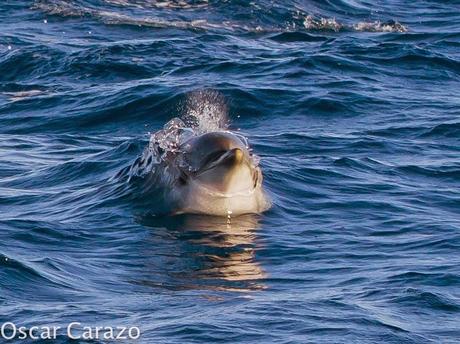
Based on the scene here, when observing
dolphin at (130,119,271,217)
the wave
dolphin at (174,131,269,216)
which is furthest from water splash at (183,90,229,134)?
the wave

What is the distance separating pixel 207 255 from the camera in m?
14.6

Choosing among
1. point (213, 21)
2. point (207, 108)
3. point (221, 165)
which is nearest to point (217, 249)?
point (221, 165)

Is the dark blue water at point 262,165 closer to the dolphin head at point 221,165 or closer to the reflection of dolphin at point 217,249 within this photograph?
the reflection of dolphin at point 217,249

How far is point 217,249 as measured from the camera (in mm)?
14914

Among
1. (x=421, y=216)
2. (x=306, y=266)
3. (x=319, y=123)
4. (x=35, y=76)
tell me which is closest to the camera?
(x=306, y=266)

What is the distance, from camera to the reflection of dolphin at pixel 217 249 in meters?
13.5

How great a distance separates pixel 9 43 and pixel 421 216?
1386 centimetres

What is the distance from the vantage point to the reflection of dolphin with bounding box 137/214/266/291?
533 inches

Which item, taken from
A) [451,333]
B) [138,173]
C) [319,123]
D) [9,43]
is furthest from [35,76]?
[451,333]

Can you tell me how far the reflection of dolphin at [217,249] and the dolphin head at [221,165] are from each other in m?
0.36

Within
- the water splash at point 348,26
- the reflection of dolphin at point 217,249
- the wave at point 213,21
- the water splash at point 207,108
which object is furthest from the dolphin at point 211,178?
the water splash at point 348,26

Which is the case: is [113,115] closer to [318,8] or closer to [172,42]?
[172,42]

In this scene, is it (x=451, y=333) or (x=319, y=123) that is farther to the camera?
(x=319, y=123)

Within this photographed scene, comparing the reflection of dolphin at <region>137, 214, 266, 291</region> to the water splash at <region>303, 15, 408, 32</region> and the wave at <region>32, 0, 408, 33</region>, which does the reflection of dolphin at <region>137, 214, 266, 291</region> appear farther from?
the water splash at <region>303, 15, 408, 32</region>
